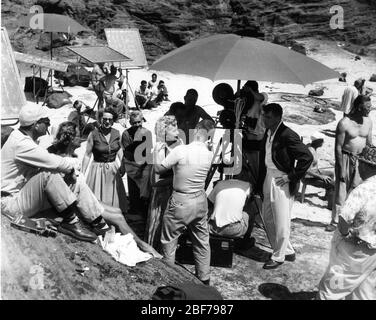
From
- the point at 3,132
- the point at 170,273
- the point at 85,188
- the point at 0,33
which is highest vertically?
the point at 0,33

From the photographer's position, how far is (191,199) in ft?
15.0

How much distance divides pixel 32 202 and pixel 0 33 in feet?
5.53

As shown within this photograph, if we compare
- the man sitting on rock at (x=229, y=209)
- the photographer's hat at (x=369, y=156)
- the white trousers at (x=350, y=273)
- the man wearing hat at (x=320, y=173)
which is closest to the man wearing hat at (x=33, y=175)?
the man sitting on rock at (x=229, y=209)

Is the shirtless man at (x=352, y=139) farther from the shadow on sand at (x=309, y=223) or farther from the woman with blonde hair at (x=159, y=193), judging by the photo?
the woman with blonde hair at (x=159, y=193)

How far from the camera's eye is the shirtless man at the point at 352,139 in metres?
6.01

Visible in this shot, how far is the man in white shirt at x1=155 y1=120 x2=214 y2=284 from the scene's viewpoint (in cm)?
447

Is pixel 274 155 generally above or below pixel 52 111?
above

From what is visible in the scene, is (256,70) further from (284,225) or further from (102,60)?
(102,60)

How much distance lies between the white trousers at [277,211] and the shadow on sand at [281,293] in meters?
0.40

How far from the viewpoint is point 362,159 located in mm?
3752

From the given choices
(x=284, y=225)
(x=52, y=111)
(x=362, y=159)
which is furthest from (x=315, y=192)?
(x=52, y=111)

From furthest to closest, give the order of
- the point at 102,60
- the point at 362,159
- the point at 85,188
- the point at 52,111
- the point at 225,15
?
1. the point at 225,15
2. the point at 52,111
3. the point at 102,60
4. the point at 85,188
5. the point at 362,159

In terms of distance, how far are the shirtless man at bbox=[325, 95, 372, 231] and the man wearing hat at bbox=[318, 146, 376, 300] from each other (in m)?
2.41

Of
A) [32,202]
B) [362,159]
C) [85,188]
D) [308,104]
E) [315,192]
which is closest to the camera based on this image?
[362,159]
